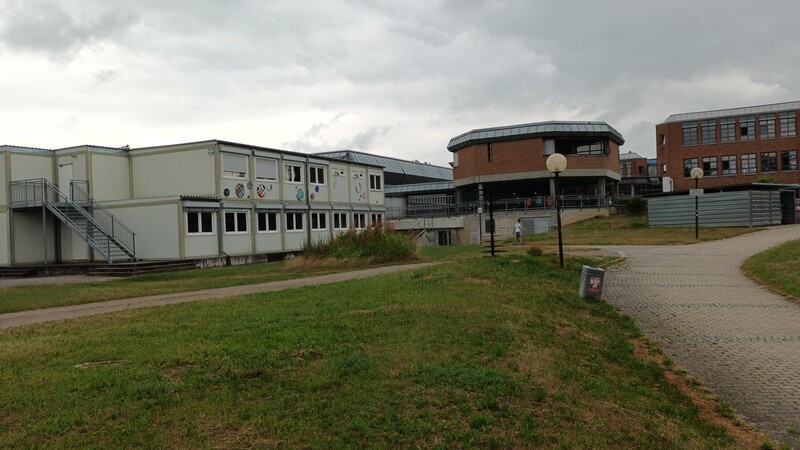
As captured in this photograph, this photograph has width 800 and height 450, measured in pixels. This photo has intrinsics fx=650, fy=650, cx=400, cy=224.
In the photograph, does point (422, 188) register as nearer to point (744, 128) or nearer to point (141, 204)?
point (744, 128)

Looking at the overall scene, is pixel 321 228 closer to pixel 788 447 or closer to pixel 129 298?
pixel 129 298

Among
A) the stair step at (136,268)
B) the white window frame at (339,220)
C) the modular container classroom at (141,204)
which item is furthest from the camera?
the white window frame at (339,220)

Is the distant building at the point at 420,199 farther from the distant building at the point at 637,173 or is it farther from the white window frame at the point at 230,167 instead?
the distant building at the point at 637,173

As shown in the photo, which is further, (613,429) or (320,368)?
A: (320,368)

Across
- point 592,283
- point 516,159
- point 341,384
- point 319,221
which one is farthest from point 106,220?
point 516,159

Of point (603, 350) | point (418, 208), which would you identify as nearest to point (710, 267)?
point (603, 350)

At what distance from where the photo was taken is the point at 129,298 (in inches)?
617

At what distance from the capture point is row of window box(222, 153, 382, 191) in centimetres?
3466

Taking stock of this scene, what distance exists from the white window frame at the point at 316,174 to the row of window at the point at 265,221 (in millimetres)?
2050

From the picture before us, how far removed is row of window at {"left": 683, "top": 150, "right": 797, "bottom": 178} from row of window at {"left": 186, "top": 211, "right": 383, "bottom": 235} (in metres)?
42.7

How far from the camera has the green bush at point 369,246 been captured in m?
25.2

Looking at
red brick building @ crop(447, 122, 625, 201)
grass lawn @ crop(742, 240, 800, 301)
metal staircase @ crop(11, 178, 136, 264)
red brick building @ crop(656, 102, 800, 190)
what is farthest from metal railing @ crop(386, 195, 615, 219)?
metal staircase @ crop(11, 178, 136, 264)

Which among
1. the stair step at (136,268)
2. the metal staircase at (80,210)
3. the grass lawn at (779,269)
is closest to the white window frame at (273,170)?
the metal staircase at (80,210)

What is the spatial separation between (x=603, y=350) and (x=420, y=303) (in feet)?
9.67
